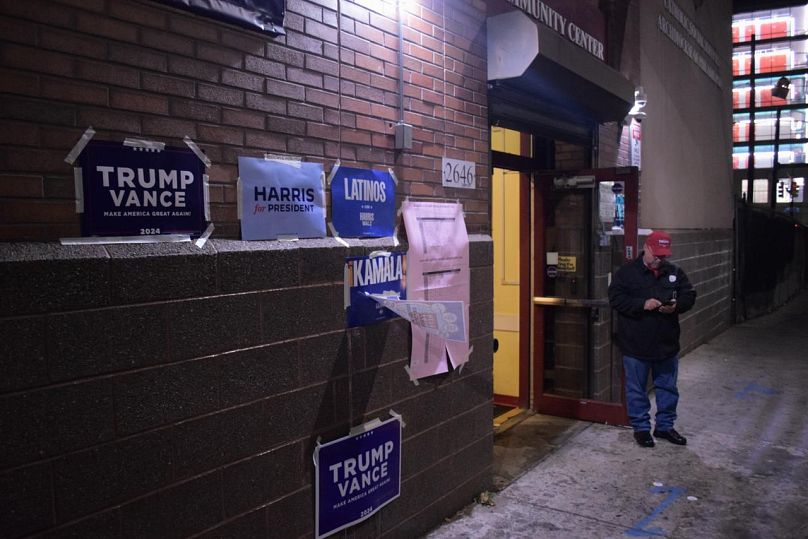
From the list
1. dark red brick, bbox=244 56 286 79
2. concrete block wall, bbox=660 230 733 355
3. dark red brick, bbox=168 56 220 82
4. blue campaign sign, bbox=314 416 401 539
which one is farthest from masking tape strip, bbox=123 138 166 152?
concrete block wall, bbox=660 230 733 355

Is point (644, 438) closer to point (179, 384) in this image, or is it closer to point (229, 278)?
point (229, 278)

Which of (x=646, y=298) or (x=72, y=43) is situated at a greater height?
(x=72, y=43)

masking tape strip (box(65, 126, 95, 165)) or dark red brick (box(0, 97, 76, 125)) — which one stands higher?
dark red brick (box(0, 97, 76, 125))

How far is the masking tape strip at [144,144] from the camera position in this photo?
242 centimetres

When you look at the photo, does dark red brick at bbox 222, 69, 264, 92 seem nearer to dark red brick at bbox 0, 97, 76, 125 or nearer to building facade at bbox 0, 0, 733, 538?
building facade at bbox 0, 0, 733, 538

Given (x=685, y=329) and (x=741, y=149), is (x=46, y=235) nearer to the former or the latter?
(x=685, y=329)

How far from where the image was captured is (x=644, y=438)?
18.9 feet

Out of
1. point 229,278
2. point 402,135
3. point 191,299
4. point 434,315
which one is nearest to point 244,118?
point 229,278

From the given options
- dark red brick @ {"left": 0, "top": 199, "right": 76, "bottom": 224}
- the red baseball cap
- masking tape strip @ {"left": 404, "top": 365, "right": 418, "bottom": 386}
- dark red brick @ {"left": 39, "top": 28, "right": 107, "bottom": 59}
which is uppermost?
dark red brick @ {"left": 39, "top": 28, "right": 107, "bottom": 59}

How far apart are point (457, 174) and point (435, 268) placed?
29.1 inches

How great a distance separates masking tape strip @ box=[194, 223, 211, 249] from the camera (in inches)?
104

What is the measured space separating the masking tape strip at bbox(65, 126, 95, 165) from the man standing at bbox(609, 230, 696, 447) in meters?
4.68

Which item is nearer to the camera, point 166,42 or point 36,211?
point 36,211

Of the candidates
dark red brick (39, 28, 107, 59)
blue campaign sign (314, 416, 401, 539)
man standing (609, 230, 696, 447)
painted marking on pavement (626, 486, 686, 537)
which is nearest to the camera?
dark red brick (39, 28, 107, 59)
